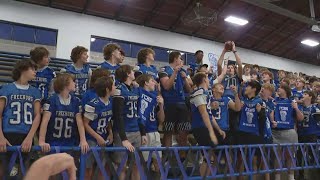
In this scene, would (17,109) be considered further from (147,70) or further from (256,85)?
(256,85)

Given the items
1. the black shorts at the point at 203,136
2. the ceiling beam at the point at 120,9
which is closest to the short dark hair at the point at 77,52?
the black shorts at the point at 203,136

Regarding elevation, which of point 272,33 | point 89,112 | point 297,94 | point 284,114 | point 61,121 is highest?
point 272,33

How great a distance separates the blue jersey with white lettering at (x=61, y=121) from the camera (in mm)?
3686

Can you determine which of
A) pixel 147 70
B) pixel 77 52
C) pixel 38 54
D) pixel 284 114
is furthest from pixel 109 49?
pixel 284 114

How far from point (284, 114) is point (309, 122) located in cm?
115

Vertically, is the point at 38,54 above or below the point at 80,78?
above

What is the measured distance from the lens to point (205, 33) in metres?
15.0

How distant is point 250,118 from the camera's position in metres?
5.45

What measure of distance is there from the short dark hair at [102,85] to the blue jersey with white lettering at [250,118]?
107 inches

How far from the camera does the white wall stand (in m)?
10.8

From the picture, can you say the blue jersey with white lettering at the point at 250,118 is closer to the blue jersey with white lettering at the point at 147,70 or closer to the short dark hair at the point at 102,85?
the blue jersey with white lettering at the point at 147,70

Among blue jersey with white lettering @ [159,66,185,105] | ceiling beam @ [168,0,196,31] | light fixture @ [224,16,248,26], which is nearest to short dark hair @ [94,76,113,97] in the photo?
blue jersey with white lettering @ [159,66,185,105]

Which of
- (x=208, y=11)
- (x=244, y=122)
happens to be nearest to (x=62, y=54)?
(x=208, y=11)

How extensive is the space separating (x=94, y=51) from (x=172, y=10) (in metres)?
3.63
